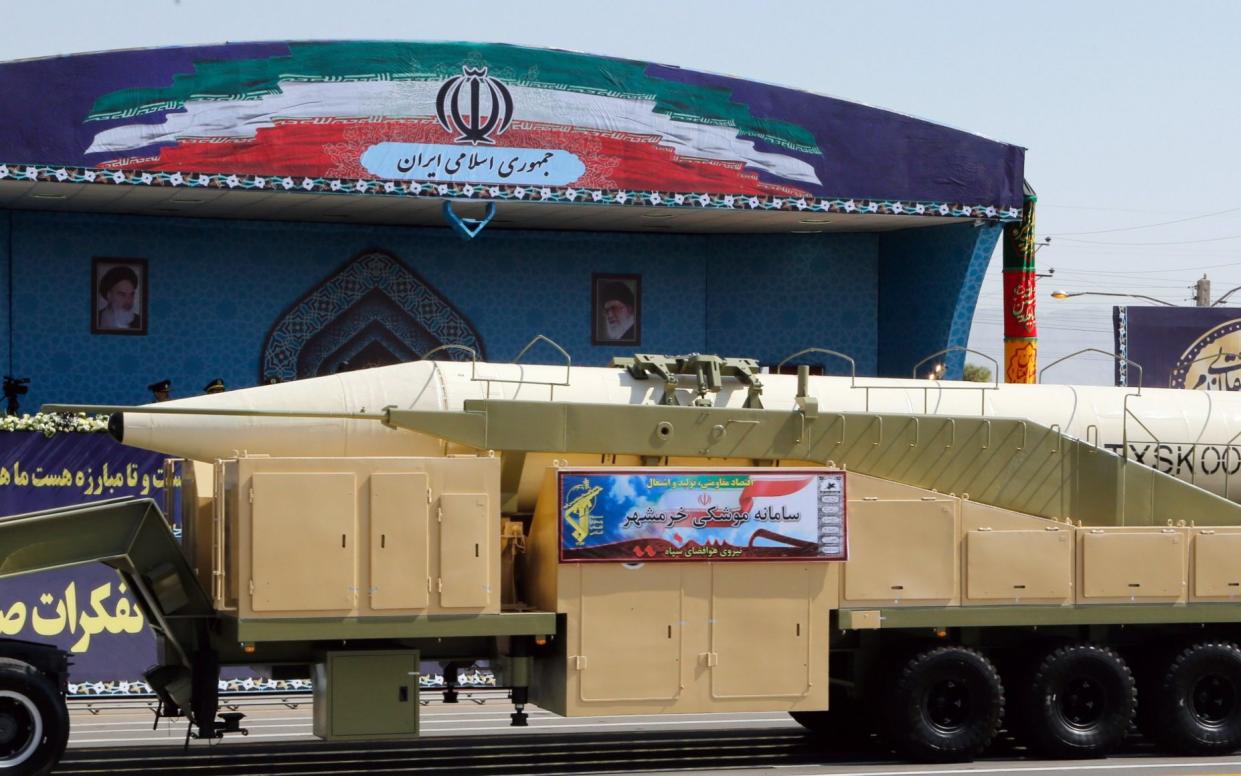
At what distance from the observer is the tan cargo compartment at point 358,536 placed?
13.4 m

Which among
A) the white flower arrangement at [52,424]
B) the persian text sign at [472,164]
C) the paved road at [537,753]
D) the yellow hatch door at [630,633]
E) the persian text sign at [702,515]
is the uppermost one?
the persian text sign at [472,164]

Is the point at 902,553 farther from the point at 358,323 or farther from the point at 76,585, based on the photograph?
the point at 358,323

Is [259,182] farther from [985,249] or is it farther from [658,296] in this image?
[985,249]

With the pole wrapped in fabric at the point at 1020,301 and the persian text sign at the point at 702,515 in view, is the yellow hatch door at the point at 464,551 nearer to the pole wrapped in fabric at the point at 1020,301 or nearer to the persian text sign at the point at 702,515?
the persian text sign at the point at 702,515

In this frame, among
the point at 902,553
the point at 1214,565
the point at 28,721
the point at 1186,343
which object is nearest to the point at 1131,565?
the point at 1214,565

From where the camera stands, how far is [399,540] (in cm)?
1370

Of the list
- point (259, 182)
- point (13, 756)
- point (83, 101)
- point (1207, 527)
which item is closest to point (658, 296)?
Answer: point (259, 182)

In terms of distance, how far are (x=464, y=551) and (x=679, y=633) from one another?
193 cm

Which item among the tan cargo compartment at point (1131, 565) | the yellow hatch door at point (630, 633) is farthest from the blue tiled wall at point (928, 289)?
the yellow hatch door at point (630, 633)

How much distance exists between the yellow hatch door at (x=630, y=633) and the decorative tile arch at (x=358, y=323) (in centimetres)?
1336

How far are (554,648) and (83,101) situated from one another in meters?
11.7

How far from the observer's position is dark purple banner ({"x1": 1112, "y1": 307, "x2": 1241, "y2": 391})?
104ft

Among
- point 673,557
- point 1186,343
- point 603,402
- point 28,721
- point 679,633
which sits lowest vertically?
point 28,721

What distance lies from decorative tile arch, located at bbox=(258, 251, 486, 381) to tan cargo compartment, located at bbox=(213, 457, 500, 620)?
43.9ft
